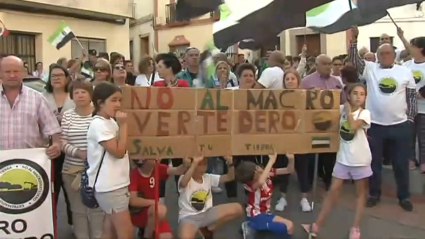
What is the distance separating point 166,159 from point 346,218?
2.12 m

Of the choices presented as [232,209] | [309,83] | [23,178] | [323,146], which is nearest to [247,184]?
[232,209]

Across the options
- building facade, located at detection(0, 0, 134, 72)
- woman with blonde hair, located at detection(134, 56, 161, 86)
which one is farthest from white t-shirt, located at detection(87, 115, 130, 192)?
building facade, located at detection(0, 0, 134, 72)

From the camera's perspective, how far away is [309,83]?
24.1 ft

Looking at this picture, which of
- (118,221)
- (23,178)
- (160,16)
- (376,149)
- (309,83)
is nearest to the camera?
(118,221)

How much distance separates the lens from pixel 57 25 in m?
19.5

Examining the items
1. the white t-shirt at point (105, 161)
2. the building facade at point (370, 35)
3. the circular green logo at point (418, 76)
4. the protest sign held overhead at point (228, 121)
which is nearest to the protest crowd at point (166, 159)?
the white t-shirt at point (105, 161)

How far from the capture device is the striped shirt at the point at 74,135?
5.22 m

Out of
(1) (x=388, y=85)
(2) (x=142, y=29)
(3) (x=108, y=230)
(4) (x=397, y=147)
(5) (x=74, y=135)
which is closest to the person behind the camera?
(3) (x=108, y=230)

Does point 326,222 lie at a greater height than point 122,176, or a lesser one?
lesser

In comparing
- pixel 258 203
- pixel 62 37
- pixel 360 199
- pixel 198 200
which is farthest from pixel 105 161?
pixel 62 37

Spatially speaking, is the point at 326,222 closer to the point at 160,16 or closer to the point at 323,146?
the point at 323,146

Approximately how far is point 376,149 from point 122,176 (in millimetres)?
3492

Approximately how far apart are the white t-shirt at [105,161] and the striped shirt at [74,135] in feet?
2.44

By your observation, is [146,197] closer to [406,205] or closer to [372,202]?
[372,202]
